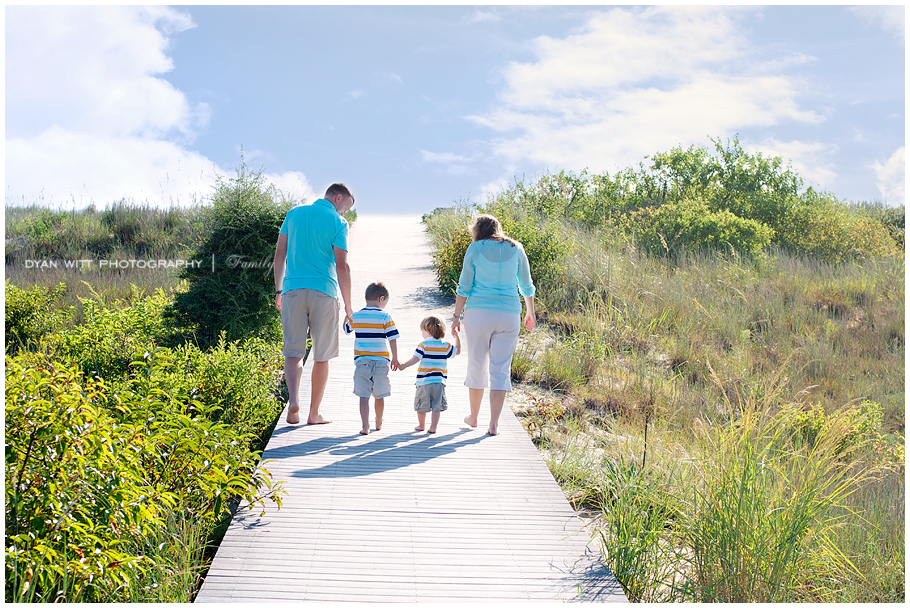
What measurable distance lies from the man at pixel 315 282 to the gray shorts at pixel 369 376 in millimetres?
409

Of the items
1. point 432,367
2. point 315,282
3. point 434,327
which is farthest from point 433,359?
point 315,282

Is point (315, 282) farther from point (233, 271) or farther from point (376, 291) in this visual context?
point (233, 271)

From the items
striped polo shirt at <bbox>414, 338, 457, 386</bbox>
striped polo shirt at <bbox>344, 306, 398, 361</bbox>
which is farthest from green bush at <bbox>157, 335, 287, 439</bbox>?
striped polo shirt at <bbox>414, 338, 457, 386</bbox>

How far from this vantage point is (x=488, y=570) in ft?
11.1

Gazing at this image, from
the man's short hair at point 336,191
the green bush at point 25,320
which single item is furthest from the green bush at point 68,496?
the green bush at point 25,320

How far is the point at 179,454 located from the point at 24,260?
16258mm

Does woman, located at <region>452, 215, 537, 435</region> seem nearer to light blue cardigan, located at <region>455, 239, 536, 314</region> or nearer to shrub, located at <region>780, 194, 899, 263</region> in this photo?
light blue cardigan, located at <region>455, 239, 536, 314</region>

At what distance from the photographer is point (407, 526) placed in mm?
3846

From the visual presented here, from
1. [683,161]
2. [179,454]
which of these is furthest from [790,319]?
[683,161]

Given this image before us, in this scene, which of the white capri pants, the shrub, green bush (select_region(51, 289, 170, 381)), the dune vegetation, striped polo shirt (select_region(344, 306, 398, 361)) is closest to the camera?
the dune vegetation

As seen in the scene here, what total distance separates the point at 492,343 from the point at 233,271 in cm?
498

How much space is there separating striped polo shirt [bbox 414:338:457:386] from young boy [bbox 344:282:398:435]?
0.26 metres

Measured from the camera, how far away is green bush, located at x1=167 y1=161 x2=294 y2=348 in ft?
28.7

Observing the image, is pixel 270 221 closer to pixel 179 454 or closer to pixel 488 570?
pixel 179 454
